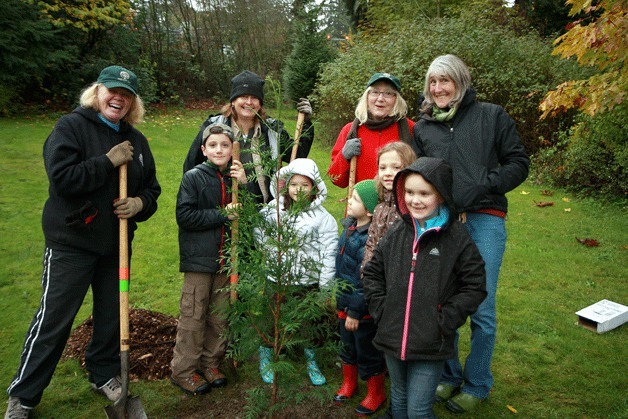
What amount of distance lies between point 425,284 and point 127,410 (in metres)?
2.24

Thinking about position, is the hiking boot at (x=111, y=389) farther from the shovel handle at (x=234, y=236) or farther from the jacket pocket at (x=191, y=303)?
the shovel handle at (x=234, y=236)

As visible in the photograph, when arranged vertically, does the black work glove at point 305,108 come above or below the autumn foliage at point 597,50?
below

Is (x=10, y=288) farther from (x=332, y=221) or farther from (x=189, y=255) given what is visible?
(x=332, y=221)

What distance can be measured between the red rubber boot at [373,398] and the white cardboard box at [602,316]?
8.84 feet

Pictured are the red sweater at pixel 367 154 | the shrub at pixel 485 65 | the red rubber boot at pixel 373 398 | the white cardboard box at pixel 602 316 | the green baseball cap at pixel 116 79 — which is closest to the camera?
the green baseball cap at pixel 116 79

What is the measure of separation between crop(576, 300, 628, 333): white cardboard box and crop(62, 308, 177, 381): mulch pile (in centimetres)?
417

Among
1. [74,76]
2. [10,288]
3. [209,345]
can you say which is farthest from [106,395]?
[74,76]

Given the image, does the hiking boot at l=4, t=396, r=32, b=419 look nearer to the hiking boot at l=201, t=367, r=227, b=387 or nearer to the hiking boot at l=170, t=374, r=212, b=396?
the hiking boot at l=170, t=374, r=212, b=396

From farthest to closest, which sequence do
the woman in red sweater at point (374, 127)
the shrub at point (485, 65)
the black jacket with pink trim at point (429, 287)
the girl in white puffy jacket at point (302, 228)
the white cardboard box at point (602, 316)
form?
the shrub at point (485, 65), the white cardboard box at point (602, 316), the woman in red sweater at point (374, 127), the girl in white puffy jacket at point (302, 228), the black jacket with pink trim at point (429, 287)

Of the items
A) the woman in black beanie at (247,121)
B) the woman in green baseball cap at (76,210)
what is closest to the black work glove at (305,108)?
the woman in black beanie at (247,121)

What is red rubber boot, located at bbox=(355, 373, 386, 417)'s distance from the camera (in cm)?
362

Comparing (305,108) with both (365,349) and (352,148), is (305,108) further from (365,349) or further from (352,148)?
(365,349)

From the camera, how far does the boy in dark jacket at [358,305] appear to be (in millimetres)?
3406

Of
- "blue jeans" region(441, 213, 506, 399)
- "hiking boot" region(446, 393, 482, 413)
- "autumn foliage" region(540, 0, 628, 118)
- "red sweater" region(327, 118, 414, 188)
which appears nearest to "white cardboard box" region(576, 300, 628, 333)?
"blue jeans" region(441, 213, 506, 399)
